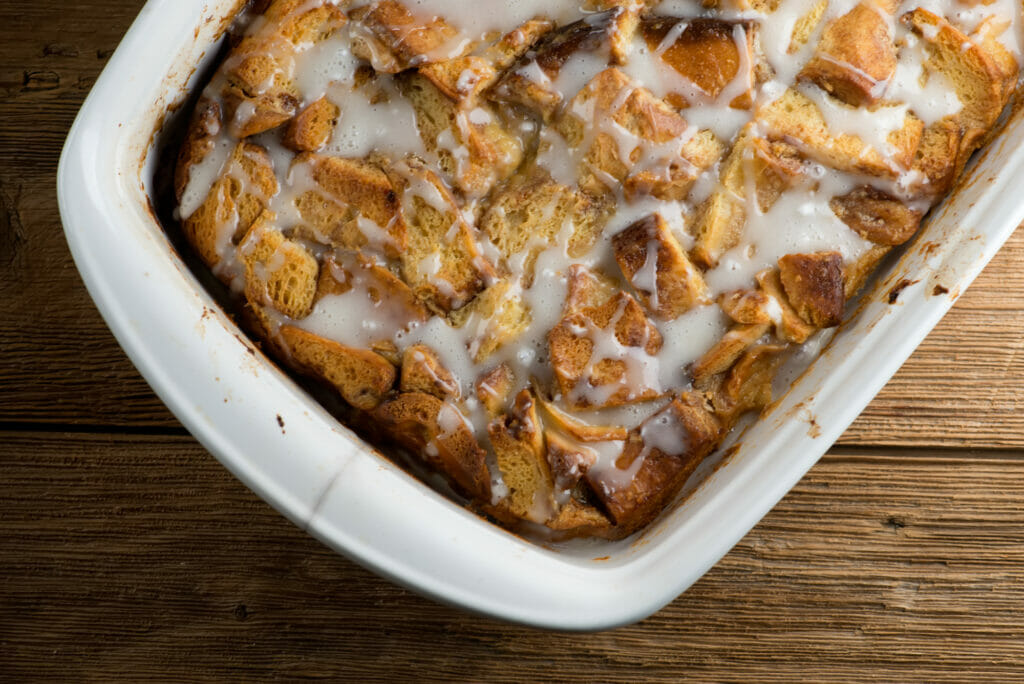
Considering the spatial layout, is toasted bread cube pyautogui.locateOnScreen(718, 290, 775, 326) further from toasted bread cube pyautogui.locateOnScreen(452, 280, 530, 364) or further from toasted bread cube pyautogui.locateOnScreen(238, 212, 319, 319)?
toasted bread cube pyautogui.locateOnScreen(238, 212, 319, 319)

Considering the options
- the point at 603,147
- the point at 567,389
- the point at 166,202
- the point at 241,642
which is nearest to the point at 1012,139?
the point at 603,147

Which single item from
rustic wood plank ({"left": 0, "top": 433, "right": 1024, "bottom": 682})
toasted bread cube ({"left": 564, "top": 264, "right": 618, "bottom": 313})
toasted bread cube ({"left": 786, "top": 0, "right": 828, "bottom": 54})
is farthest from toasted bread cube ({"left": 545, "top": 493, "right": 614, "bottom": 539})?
toasted bread cube ({"left": 786, "top": 0, "right": 828, "bottom": 54})

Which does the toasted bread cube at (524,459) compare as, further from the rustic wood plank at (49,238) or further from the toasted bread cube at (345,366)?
the rustic wood plank at (49,238)

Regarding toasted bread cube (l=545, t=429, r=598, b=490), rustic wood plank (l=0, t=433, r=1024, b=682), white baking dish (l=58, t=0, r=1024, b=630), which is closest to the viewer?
white baking dish (l=58, t=0, r=1024, b=630)

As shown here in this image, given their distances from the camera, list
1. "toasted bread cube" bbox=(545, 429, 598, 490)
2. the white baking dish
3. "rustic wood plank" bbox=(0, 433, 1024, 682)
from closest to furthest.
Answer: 1. the white baking dish
2. "toasted bread cube" bbox=(545, 429, 598, 490)
3. "rustic wood plank" bbox=(0, 433, 1024, 682)

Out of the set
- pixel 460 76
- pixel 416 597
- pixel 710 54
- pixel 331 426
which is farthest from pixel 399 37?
pixel 416 597

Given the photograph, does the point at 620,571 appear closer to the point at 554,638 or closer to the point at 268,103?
the point at 554,638

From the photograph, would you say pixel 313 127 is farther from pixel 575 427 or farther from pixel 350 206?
pixel 575 427
